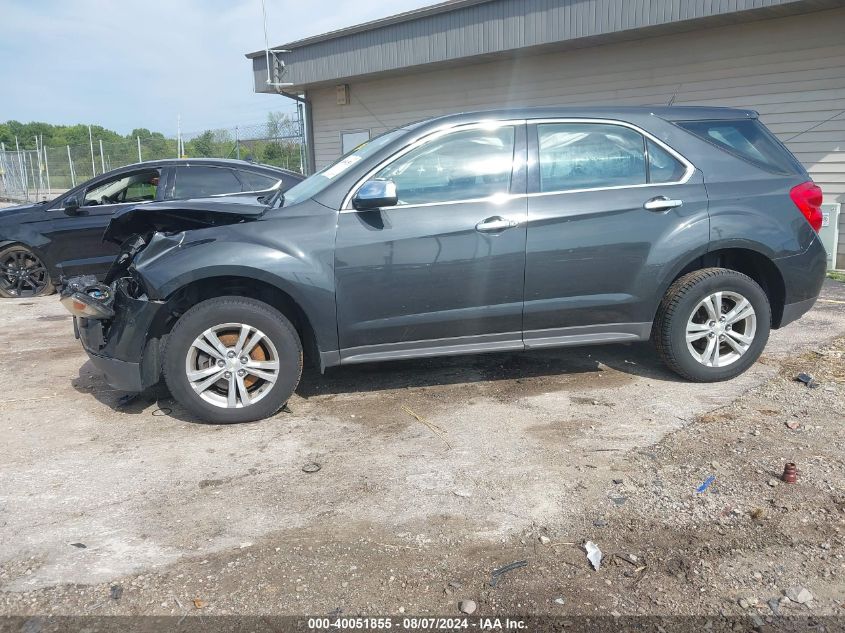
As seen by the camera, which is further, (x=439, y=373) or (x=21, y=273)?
(x=21, y=273)

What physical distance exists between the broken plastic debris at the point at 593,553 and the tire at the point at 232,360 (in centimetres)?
202

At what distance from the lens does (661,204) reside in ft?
13.5

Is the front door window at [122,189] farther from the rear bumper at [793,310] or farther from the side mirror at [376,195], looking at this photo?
the rear bumper at [793,310]

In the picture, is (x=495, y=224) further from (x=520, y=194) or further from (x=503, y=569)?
(x=503, y=569)

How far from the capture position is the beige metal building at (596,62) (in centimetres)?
902

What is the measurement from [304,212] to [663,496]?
8.17 ft

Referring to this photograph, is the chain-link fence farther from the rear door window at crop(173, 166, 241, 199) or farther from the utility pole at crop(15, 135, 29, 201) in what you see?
the rear door window at crop(173, 166, 241, 199)

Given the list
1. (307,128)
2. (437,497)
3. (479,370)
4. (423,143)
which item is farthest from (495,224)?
(307,128)

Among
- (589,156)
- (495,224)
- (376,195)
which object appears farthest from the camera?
(589,156)

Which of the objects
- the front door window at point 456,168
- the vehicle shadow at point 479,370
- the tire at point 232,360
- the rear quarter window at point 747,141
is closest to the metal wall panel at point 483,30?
the rear quarter window at point 747,141

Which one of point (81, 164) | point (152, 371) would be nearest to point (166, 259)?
point (152, 371)

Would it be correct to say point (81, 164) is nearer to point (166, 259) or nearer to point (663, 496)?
point (166, 259)

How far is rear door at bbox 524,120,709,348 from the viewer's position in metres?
4.03

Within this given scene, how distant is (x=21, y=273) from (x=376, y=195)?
6389 mm
